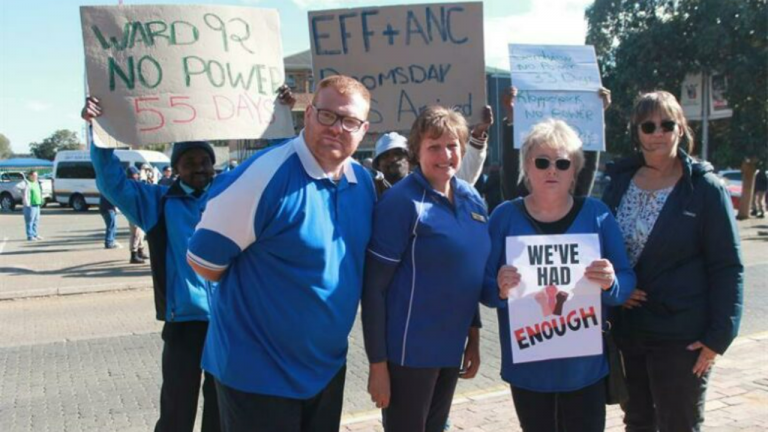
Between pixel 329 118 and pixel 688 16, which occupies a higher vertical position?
pixel 688 16

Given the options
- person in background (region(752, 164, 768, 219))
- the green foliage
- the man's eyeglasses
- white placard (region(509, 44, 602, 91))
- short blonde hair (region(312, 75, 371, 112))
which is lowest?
person in background (region(752, 164, 768, 219))

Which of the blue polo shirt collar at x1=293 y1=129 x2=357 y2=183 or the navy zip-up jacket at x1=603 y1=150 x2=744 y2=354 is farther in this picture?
the navy zip-up jacket at x1=603 y1=150 x2=744 y2=354

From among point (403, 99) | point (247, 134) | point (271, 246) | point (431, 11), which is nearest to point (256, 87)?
point (247, 134)

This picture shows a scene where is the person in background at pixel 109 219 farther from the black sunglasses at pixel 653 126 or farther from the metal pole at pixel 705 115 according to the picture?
the metal pole at pixel 705 115

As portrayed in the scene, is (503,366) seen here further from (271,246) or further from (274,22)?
(274,22)

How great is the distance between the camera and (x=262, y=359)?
235cm

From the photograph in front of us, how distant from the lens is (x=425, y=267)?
8.47 ft

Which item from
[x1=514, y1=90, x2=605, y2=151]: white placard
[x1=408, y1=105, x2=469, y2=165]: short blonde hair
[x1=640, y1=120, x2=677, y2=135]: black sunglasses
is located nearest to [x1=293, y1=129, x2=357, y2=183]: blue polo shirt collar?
[x1=408, y1=105, x2=469, y2=165]: short blonde hair

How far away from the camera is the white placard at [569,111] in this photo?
12.1 feet

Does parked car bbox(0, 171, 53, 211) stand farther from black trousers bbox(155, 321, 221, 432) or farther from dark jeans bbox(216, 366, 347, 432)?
dark jeans bbox(216, 366, 347, 432)

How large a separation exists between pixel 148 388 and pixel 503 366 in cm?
359

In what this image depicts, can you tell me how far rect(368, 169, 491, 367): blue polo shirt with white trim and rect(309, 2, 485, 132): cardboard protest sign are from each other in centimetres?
106

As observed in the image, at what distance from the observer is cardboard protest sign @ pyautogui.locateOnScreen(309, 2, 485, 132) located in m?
3.60

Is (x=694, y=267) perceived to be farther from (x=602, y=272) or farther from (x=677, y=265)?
(x=602, y=272)
